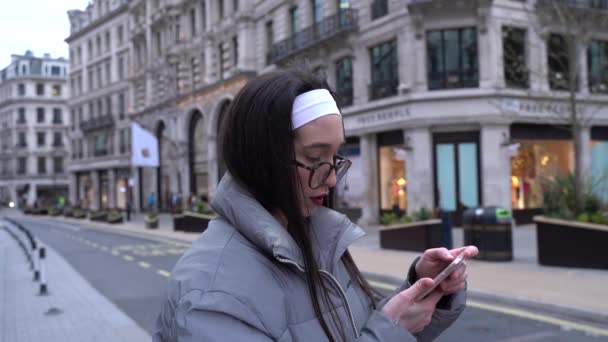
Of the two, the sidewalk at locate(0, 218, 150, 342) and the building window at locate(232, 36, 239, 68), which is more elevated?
the building window at locate(232, 36, 239, 68)

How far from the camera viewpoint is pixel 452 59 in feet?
72.4

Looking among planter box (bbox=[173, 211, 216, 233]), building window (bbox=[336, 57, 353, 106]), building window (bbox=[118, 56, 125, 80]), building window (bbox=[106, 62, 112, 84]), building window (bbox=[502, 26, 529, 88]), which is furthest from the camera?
building window (bbox=[106, 62, 112, 84])

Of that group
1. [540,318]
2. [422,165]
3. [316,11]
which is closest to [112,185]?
[316,11]

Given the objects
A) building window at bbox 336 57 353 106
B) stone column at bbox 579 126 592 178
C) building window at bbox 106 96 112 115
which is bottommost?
stone column at bbox 579 126 592 178

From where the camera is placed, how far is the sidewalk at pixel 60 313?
22.7 feet

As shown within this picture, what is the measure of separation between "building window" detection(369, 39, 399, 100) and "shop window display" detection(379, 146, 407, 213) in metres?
2.42

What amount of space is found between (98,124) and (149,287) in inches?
1875

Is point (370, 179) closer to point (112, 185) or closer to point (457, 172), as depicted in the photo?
point (457, 172)

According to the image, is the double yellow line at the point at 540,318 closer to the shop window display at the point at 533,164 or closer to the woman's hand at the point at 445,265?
the woman's hand at the point at 445,265

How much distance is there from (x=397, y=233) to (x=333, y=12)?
15.0 meters

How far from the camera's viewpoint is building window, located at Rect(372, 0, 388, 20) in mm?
23750

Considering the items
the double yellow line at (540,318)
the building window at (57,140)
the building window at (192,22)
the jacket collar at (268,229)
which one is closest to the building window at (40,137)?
the building window at (57,140)

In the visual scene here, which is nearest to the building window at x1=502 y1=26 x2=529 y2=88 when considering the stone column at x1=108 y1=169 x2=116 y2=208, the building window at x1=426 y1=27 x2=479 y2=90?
the building window at x1=426 y1=27 x2=479 y2=90

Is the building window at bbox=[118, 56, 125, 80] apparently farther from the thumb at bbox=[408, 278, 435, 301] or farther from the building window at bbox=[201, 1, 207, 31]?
the thumb at bbox=[408, 278, 435, 301]
